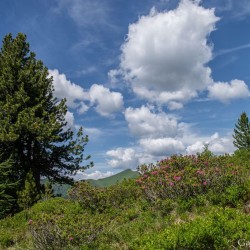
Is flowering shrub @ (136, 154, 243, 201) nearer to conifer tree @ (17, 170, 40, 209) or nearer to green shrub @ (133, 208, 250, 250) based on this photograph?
green shrub @ (133, 208, 250, 250)

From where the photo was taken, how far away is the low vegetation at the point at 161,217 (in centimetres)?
648

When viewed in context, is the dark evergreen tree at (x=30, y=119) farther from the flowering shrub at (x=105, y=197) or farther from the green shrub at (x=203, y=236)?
the green shrub at (x=203, y=236)

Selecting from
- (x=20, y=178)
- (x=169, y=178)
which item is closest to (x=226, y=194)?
(x=169, y=178)

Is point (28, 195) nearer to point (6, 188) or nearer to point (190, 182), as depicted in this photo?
point (6, 188)

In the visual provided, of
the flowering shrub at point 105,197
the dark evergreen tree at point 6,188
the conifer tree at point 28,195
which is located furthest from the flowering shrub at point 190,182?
the dark evergreen tree at point 6,188

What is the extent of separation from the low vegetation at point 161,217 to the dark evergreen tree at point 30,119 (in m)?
12.3

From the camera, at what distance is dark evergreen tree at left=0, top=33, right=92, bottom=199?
26188mm

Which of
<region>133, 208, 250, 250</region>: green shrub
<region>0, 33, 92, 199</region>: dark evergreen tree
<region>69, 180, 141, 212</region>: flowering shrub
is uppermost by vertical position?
<region>0, 33, 92, 199</region>: dark evergreen tree

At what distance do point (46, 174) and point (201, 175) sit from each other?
20.3 m

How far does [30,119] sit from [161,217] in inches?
694

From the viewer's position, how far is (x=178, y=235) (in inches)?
254

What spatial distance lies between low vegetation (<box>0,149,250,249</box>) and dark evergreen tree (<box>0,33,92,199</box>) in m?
12.3

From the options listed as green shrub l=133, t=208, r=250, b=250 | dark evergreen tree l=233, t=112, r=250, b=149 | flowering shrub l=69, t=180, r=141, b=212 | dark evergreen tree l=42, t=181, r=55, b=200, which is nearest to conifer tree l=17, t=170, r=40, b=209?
dark evergreen tree l=42, t=181, r=55, b=200

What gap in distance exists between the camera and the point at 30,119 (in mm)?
25922
